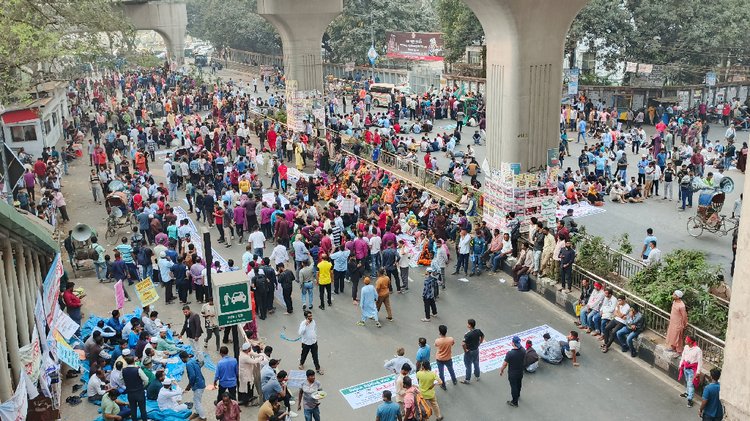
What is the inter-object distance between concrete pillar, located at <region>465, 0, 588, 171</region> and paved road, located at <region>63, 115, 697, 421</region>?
12.0 ft

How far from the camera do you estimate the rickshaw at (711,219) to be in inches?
771

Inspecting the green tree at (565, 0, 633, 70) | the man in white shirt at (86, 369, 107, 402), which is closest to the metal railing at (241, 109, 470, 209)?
the man in white shirt at (86, 369, 107, 402)

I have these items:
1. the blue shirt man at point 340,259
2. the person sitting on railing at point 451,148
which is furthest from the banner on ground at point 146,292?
the person sitting on railing at point 451,148

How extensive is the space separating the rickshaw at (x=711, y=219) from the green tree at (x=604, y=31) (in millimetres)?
20606

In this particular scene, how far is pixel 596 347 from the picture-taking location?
46.9ft

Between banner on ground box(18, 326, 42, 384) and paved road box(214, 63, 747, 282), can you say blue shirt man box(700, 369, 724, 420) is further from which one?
banner on ground box(18, 326, 42, 384)

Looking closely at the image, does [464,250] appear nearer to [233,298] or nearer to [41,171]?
[233,298]

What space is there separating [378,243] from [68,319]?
23.6 feet

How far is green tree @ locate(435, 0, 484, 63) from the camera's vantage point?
45.3 metres

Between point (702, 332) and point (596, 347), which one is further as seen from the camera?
point (596, 347)

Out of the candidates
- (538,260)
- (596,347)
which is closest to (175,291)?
(538,260)

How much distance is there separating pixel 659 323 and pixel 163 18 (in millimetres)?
49919

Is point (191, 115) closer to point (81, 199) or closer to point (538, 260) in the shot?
point (81, 199)

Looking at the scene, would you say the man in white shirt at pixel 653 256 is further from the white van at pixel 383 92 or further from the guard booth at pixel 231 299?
the white van at pixel 383 92
